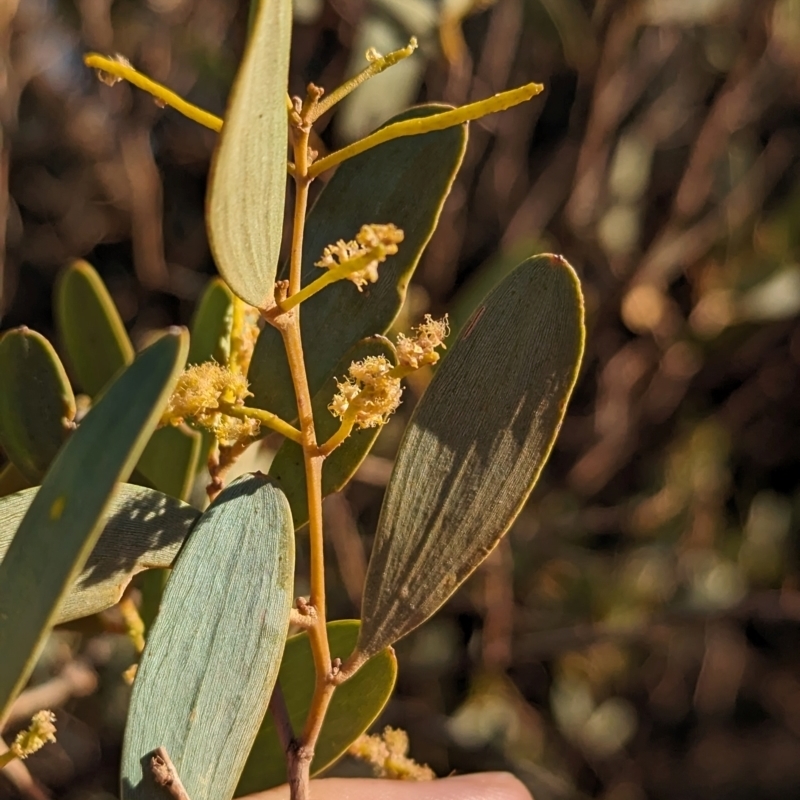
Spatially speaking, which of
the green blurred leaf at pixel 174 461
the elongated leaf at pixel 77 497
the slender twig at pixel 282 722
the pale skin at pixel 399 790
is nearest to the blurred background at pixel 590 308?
the pale skin at pixel 399 790

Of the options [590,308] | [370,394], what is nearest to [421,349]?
[370,394]

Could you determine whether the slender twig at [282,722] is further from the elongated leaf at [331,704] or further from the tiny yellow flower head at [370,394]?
the tiny yellow flower head at [370,394]

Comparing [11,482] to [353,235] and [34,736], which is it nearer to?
[34,736]

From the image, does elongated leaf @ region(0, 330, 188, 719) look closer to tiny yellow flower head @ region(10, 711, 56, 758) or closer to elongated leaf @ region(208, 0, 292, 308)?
elongated leaf @ region(208, 0, 292, 308)

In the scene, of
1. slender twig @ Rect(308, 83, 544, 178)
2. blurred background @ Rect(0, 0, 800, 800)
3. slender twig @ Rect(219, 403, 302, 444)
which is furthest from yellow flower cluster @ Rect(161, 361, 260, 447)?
blurred background @ Rect(0, 0, 800, 800)

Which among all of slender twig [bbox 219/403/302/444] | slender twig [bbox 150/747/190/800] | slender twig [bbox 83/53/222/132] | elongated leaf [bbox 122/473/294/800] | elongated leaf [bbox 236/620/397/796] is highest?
slender twig [bbox 83/53/222/132]

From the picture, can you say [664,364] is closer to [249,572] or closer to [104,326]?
[104,326]
